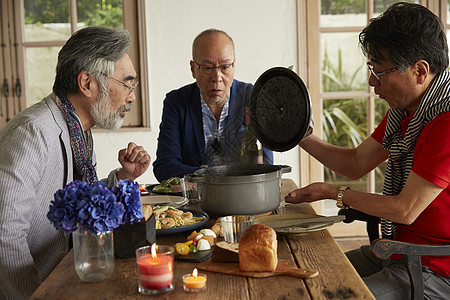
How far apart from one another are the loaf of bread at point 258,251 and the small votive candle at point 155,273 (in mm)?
183

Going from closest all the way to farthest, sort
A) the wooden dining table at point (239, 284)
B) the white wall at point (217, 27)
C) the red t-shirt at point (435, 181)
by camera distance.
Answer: the wooden dining table at point (239, 284) → the red t-shirt at point (435, 181) → the white wall at point (217, 27)

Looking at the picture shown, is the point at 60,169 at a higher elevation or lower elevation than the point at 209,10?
lower

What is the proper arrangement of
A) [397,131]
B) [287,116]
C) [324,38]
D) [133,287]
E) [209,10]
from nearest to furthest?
[133,287], [287,116], [397,131], [209,10], [324,38]

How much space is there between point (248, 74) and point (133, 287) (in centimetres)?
284

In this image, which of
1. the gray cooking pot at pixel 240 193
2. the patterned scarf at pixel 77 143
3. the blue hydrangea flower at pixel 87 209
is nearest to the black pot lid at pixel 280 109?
the gray cooking pot at pixel 240 193

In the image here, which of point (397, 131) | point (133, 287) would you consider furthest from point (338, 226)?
point (133, 287)

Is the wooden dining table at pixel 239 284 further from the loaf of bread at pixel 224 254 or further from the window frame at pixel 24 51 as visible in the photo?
the window frame at pixel 24 51

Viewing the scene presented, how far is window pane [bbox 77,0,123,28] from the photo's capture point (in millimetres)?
3912

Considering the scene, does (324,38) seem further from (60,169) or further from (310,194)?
(60,169)

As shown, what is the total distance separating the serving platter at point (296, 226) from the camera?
1538 millimetres

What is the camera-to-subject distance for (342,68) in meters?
4.23

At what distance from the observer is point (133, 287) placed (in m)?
1.21

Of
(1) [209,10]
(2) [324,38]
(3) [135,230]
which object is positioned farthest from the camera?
(2) [324,38]

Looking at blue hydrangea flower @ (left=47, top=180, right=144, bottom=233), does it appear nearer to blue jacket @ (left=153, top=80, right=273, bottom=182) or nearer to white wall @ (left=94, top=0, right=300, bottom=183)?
blue jacket @ (left=153, top=80, right=273, bottom=182)
